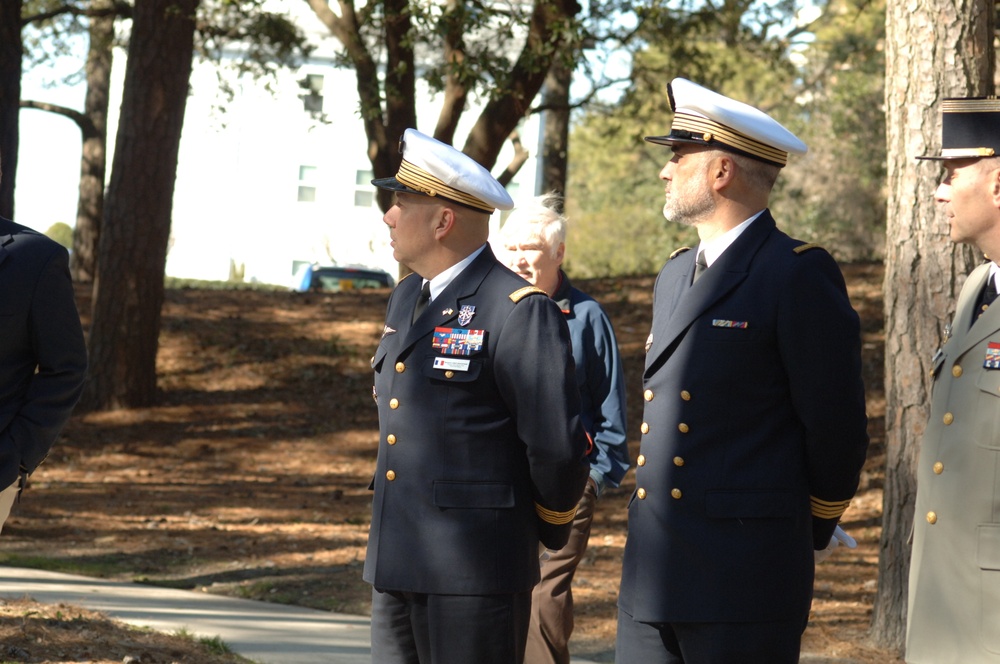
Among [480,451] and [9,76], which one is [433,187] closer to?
[480,451]

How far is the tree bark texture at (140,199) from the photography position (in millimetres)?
14391

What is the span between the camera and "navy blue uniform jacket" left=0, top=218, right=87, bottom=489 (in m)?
4.34

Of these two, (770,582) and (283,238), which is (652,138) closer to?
(770,582)

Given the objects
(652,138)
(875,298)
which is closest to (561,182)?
(875,298)

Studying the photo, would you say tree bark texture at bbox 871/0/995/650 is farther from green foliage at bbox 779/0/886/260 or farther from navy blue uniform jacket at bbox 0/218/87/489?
green foliage at bbox 779/0/886/260

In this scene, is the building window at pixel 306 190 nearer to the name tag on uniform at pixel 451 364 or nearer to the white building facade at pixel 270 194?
the white building facade at pixel 270 194

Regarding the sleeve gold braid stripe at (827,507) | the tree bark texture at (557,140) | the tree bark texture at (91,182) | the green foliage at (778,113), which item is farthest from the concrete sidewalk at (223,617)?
the tree bark texture at (557,140)

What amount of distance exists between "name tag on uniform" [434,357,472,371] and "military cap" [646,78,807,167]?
0.85m

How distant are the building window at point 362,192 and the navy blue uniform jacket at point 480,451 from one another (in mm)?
46712

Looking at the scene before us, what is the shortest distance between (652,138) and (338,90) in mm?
46968

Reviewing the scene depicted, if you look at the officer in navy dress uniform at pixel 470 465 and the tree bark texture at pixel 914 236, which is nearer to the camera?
the officer in navy dress uniform at pixel 470 465

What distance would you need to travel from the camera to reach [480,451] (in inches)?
144

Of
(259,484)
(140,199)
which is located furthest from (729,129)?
(140,199)

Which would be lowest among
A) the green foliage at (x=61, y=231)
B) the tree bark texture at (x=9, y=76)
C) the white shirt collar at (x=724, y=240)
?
the white shirt collar at (x=724, y=240)
